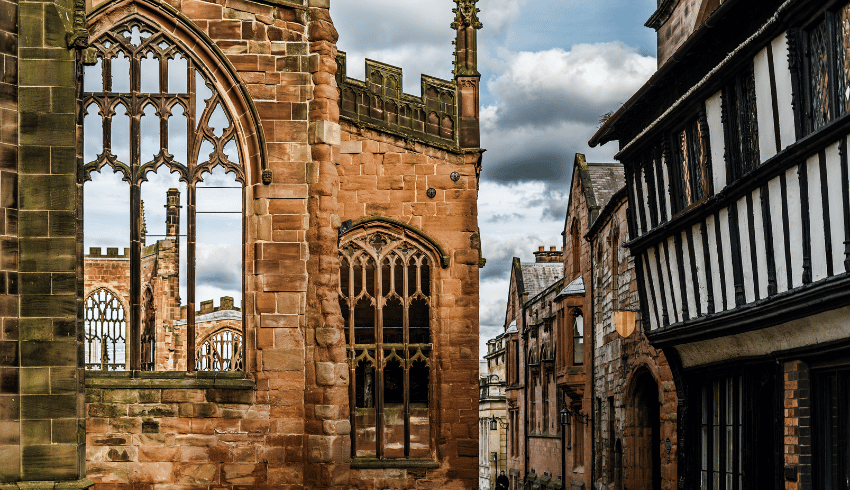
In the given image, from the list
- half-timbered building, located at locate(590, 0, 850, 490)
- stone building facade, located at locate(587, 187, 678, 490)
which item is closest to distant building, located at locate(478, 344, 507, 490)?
stone building facade, located at locate(587, 187, 678, 490)

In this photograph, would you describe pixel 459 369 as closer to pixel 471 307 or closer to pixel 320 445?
pixel 471 307

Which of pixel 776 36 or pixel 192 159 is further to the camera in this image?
pixel 192 159

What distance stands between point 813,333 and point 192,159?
6.67 meters

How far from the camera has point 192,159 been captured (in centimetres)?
1166

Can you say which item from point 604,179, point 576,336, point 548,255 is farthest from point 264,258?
point 548,255

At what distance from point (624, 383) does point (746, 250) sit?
9.13 metres

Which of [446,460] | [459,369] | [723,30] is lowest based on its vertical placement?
[446,460]

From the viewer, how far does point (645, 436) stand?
18953 mm

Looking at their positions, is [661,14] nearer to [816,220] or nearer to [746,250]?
[746,250]

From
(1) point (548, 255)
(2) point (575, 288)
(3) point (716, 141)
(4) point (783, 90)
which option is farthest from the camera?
(1) point (548, 255)

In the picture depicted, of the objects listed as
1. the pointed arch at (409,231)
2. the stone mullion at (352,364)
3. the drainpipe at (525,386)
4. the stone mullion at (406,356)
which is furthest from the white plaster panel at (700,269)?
the drainpipe at (525,386)

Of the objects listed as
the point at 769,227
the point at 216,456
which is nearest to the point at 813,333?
the point at 769,227

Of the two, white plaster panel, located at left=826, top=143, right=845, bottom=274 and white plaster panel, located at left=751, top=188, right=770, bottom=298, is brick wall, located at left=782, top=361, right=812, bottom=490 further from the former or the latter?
white plaster panel, located at left=826, top=143, right=845, bottom=274

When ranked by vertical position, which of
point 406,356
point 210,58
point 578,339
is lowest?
point 406,356
